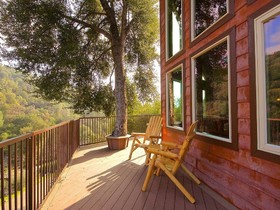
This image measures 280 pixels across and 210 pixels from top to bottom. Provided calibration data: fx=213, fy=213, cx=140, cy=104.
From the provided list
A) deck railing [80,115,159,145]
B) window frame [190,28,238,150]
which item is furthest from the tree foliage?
window frame [190,28,238,150]

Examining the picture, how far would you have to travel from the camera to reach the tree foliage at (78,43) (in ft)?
20.5

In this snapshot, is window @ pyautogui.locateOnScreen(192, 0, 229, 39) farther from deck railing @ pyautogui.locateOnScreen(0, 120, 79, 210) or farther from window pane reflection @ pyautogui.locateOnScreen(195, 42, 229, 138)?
deck railing @ pyautogui.locateOnScreen(0, 120, 79, 210)

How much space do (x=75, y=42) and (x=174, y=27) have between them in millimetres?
3315

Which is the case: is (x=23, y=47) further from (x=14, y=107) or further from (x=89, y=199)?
(x=14, y=107)

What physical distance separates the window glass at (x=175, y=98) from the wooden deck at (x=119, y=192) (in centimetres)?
117

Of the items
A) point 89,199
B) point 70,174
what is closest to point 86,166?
point 70,174

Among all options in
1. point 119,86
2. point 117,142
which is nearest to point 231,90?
point 117,142

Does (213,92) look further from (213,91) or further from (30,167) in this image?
(30,167)

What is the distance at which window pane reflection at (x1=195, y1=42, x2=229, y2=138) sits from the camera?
275 cm

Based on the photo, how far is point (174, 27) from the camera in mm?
4711

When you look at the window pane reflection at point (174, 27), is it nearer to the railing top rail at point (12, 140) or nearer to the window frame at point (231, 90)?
the window frame at point (231, 90)

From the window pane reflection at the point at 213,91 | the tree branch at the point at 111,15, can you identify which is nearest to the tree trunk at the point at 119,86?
the tree branch at the point at 111,15

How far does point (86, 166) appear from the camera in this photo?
14.6 feet

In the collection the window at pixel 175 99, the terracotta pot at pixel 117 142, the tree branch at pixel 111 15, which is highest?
the tree branch at pixel 111 15
